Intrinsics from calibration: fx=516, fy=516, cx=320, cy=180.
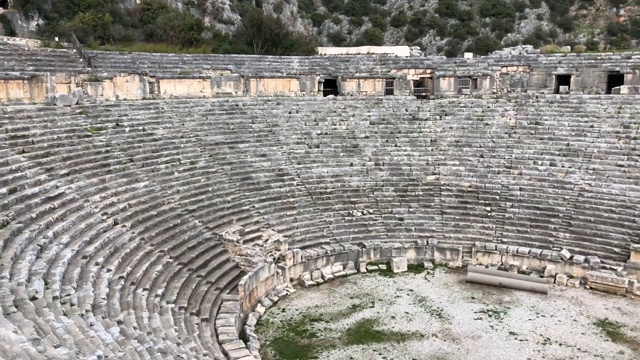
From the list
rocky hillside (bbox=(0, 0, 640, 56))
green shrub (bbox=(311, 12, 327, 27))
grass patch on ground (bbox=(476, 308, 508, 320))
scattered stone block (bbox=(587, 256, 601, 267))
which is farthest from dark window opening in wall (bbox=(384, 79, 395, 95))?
green shrub (bbox=(311, 12, 327, 27))

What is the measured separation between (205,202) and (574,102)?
455 inches

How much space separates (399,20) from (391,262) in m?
37.0

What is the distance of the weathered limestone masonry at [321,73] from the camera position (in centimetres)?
1478

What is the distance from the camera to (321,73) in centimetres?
1830

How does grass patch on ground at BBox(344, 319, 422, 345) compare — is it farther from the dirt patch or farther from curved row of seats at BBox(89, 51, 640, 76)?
curved row of seats at BBox(89, 51, 640, 76)

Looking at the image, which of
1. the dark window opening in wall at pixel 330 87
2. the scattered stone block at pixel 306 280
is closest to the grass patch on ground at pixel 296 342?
the scattered stone block at pixel 306 280

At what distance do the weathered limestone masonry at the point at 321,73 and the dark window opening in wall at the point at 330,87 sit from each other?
36 mm

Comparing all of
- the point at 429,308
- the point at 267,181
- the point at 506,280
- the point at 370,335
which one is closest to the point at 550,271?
the point at 506,280

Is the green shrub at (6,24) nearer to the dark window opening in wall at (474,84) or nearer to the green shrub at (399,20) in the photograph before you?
the dark window opening in wall at (474,84)

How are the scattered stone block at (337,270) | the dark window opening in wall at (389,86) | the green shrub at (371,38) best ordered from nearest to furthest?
the scattered stone block at (337,270), the dark window opening in wall at (389,86), the green shrub at (371,38)

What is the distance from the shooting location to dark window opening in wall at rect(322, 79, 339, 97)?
18.3 m

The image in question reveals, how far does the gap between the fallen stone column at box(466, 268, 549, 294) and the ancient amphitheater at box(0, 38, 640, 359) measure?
2.84 ft

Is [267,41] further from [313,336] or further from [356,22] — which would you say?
[313,336]

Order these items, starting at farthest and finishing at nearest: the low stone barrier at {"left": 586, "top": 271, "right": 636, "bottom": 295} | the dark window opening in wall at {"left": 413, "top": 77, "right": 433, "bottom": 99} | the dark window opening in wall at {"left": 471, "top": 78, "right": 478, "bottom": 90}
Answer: the dark window opening in wall at {"left": 413, "top": 77, "right": 433, "bottom": 99} → the dark window opening in wall at {"left": 471, "top": 78, "right": 478, "bottom": 90} → the low stone barrier at {"left": 586, "top": 271, "right": 636, "bottom": 295}
